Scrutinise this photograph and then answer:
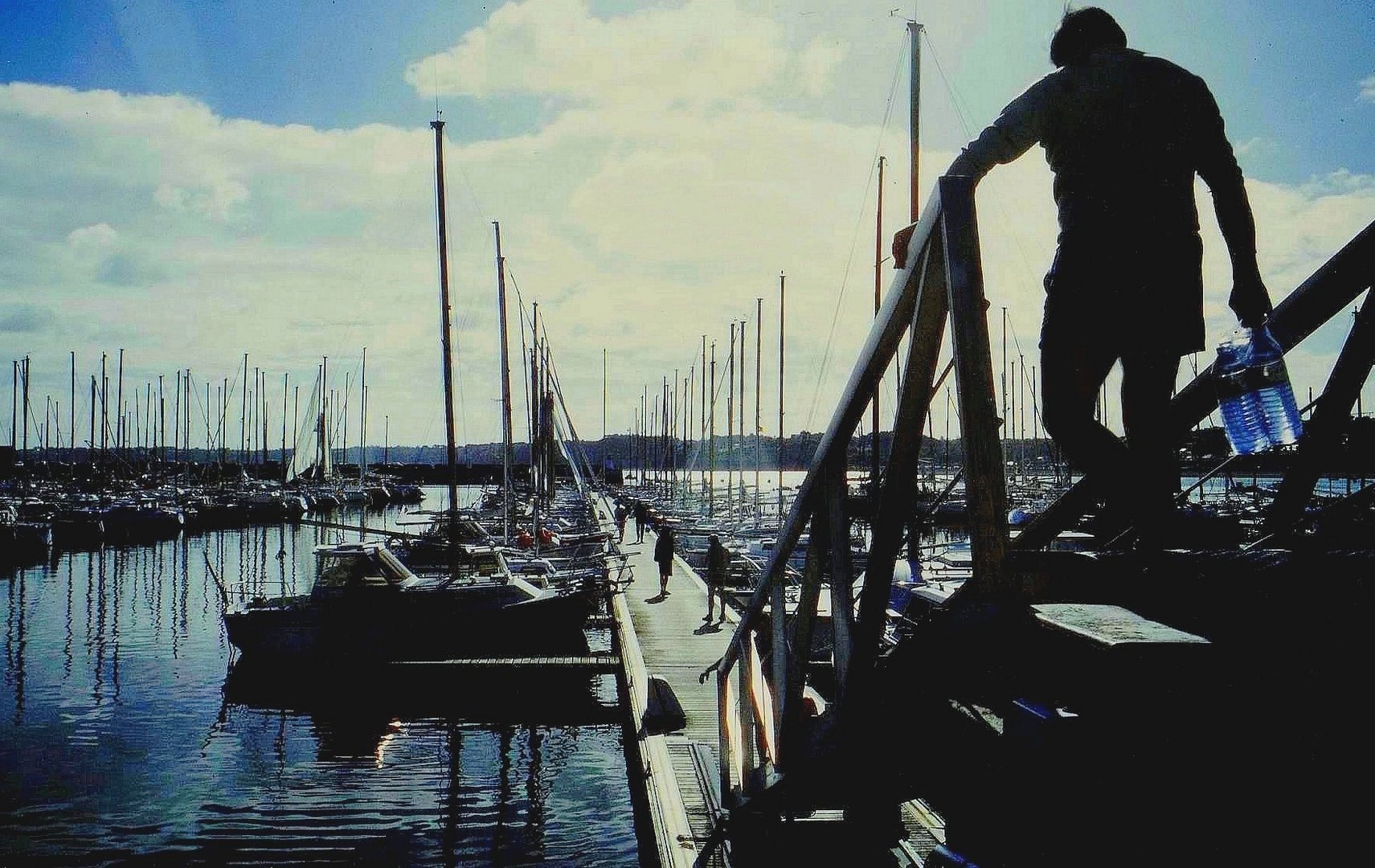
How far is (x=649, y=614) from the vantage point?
73.9 ft


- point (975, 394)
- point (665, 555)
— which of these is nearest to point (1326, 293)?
point (975, 394)

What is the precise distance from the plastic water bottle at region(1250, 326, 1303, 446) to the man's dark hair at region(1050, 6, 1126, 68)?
962mm

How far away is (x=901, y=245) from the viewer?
3150 mm

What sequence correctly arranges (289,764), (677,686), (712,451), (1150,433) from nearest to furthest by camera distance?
(1150,433)
(677,686)
(289,764)
(712,451)

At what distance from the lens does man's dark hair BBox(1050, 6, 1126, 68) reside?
2.82 m

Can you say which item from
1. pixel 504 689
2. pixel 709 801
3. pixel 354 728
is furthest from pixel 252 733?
pixel 709 801

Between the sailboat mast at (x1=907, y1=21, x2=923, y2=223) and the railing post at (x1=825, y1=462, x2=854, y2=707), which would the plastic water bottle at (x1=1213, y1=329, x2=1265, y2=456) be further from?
the sailboat mast at (x1=907, y1=21, x2=923, y2=223)

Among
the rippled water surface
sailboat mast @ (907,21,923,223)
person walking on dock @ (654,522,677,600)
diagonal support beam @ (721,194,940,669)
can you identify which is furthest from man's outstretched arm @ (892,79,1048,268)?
person walking on dock @ (654,522,677,600)

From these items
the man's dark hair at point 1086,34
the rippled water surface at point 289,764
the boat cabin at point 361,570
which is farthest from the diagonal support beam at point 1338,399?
the boat cabin at point 361,570

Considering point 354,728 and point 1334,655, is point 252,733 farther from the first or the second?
point 1334,655

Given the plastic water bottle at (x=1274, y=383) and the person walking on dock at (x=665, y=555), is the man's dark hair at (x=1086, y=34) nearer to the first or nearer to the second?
the plastic water bottle at (x=1274, y=383)

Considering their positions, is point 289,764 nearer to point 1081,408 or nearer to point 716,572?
point 716,572

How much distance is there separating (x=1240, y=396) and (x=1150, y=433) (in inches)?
10.5

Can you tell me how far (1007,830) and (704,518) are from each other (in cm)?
4256
